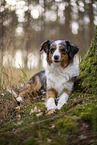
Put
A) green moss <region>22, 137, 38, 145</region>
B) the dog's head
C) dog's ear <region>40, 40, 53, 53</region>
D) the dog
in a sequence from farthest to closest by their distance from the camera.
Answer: dog's ear <region>40, 40, 53, 53</region> → the dog → the dog's head → green moss <region>22, 137, 38, 145</region>

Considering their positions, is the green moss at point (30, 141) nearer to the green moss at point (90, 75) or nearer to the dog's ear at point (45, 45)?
the green moss at point (90, 75)

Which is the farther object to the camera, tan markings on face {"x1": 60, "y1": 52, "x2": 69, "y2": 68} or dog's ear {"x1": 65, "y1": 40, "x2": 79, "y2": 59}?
dog's ear {"x1": 65, "y1": 40, "x2": 79, "y2": 59}

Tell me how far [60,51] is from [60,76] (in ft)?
2.39

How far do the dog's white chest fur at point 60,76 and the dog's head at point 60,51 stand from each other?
0.48ft

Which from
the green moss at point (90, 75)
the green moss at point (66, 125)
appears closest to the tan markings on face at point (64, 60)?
the green moss at point (90, 75)

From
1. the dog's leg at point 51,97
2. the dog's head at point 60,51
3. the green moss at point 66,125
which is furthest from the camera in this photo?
the dog's head at point 60,51

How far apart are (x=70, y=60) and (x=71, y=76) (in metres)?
0.46

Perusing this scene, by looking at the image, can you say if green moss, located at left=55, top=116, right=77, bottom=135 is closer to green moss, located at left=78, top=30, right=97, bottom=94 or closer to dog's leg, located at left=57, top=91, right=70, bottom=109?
dog's leg, located at left=57, top=91, right=70, bottom=109

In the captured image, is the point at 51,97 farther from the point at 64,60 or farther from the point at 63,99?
the point at 64,60

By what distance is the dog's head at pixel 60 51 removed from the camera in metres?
3.57

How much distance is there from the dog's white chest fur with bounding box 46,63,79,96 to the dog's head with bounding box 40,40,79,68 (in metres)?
0.14

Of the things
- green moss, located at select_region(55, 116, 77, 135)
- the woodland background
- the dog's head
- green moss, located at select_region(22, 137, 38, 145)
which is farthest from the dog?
green moss, located at select_region(22, 137, 38, 145)

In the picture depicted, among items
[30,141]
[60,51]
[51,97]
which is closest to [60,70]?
[60,51]

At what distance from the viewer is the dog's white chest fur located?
3850 mm
